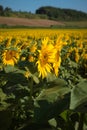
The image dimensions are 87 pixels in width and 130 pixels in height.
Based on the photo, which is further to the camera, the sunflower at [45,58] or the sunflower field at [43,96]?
the sunflower at [45,58]

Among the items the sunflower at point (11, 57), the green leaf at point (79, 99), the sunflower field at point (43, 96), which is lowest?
the sunflower at point (11, 57)

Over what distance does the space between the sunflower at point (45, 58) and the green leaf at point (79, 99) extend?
775 millimetres

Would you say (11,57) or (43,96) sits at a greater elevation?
(43,96)

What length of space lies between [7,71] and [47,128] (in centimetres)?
45

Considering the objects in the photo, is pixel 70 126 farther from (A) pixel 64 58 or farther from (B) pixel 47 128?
(A) pixel 64 58

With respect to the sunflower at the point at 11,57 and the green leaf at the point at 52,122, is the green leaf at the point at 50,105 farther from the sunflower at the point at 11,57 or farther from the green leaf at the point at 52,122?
the sunflower at the point at 11,57

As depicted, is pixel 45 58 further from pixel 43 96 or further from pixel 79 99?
pixel 79 99

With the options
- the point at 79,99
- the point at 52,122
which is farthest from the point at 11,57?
the point at 79,99

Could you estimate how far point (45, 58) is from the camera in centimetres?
209

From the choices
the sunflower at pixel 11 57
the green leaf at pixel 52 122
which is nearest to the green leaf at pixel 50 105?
the green leaf at pixel 52 122

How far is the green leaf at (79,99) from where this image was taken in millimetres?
1118

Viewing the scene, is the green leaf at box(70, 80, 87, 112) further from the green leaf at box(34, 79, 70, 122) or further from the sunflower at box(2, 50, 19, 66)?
the sunflower at box(2, 50, 19, 66)

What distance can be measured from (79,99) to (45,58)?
0.96m

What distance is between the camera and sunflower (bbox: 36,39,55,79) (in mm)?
1973
